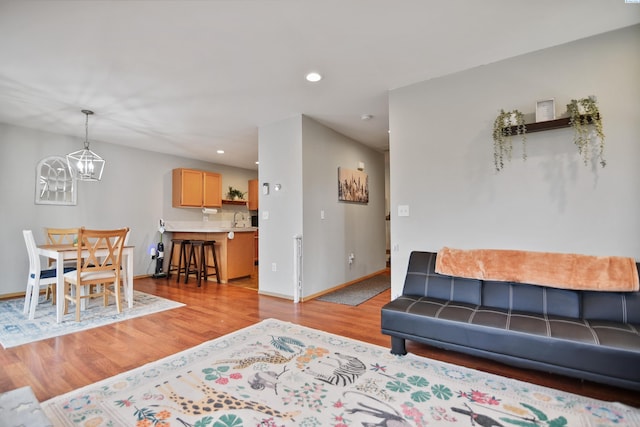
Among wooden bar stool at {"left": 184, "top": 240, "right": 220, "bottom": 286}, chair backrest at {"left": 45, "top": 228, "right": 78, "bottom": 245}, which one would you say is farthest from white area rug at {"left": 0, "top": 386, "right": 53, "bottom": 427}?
wooden bar stool at {"left": 184, "top": 240, "right": 220, "bottom": 286}

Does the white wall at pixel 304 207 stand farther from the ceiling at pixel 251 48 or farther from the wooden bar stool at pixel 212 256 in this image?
the wooden bar stool at pixel 212 256

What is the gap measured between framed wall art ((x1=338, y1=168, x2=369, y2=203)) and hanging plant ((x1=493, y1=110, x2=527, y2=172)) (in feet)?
8.36

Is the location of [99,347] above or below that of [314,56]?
below

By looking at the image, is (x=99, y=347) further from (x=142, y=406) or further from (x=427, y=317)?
(x=427, y=317)

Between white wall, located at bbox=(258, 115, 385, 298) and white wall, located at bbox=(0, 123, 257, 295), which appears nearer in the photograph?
white wall, located at bbox=(258, 115, 385, 298)

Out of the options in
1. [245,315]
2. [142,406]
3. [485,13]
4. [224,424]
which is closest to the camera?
[224,424]

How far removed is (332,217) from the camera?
15.7 ft

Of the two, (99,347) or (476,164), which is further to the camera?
(476,164)

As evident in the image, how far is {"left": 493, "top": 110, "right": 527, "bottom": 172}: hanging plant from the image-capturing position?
8.54 ft

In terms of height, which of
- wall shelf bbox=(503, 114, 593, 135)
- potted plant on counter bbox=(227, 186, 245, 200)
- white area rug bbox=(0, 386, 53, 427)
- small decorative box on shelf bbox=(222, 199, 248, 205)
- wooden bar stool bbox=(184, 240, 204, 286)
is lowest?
white area rug bbox=(0, 386, 53, 427)

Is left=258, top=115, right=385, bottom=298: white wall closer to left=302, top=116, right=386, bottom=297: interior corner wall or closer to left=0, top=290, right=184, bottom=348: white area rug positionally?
left=302, top=116, right=386, bottom=297: interior corner wall

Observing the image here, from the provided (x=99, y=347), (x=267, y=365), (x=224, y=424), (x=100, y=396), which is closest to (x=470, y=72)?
(x=267, y=365)

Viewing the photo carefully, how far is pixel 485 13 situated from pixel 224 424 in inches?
125

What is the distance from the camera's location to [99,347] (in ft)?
8.55
